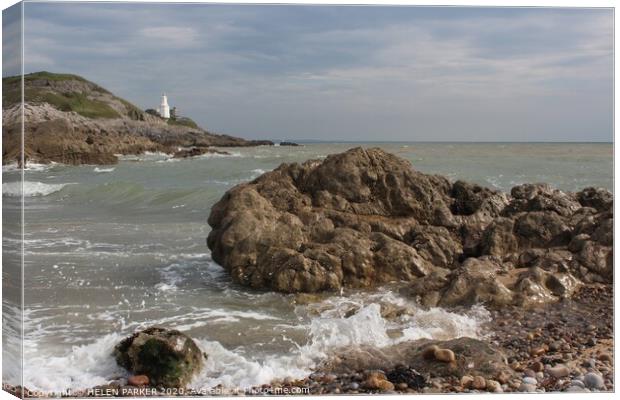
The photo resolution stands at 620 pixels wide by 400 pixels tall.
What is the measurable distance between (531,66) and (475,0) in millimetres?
781

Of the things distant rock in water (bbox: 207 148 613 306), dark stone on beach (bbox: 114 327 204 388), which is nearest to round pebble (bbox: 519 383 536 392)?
distant rock in water (bbox: 207 148 613 306)

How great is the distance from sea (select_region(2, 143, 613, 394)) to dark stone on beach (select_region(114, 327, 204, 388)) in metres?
0.13

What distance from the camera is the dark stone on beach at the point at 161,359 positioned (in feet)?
14.3

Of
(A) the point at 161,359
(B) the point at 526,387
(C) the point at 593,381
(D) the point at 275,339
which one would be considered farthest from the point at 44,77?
(C) the point at 593,381

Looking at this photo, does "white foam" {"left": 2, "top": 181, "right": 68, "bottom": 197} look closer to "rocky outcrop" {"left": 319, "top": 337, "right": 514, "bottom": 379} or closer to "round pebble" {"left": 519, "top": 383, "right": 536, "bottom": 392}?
"rocky outcrop" {"left": 319, "top": 337, "right": 514, "bottom": 379}

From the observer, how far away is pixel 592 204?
24.3ft

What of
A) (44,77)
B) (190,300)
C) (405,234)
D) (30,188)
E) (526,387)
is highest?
(44,77)

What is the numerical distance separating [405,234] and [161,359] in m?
3.36

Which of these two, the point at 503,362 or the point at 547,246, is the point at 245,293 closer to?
the point at 503,362

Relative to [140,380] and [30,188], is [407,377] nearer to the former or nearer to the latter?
[140,380]

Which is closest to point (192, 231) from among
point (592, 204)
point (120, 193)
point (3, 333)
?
point (120, 193)

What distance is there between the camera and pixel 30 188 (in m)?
5.85

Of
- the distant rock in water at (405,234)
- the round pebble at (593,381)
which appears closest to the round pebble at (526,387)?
the round pebble at (593,381)

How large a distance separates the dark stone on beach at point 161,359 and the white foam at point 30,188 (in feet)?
4.84
